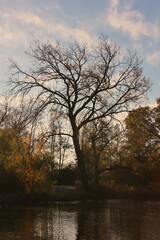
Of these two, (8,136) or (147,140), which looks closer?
(8,136)

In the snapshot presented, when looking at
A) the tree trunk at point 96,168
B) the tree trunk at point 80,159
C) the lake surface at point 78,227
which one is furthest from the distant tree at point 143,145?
the lake surface at point 78,227

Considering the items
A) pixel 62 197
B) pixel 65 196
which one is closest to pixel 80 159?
pixel 65 196

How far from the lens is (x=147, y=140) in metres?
59.7

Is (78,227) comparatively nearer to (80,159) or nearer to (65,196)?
(65,196)

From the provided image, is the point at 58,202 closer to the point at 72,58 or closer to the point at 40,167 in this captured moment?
the point at 40,167

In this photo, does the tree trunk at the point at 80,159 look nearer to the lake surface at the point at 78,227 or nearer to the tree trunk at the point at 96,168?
the tree trunk at the point at 96,168

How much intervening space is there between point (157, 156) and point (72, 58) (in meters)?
19.8

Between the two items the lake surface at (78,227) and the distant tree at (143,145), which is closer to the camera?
the lake surface at (78,227)

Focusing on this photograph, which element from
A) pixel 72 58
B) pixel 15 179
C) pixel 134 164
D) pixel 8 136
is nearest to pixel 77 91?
pixel 72 58

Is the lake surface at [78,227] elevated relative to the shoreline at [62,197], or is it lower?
lower

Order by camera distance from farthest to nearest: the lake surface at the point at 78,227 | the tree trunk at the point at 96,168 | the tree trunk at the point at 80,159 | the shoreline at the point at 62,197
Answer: the tree trunk at the point at 96,168 < the tree trunk at the point at 80,159 < the shoreline at the point at 62,197 < the lake surface at the point at 78,227

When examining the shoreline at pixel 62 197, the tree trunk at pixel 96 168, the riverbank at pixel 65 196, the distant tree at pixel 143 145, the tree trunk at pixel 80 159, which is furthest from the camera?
the distant tree at pixel 143 145

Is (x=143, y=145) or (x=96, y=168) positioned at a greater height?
(x=143, y=145)

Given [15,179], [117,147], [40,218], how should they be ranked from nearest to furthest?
[40,218] → [15,179] → [117,147]
